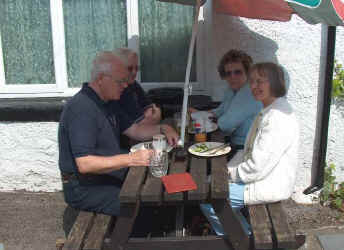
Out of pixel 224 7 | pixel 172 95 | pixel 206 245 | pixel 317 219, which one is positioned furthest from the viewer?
pixel 172 95

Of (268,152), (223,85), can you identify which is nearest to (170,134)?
(268,152)

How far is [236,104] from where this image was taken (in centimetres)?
351

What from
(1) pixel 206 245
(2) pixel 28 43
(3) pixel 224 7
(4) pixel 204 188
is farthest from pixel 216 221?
(2) pixel 28 43

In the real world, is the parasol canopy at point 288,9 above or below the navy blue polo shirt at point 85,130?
above

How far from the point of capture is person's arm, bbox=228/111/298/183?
2.61 meters

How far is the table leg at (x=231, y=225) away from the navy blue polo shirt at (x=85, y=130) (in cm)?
85

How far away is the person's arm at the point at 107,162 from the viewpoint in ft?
8.64

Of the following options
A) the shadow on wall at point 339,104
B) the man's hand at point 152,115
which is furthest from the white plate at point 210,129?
the shadow on wall at point 339,104

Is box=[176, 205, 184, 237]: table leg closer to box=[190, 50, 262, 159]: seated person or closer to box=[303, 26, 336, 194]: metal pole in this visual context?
box=[190, 50, 262, 159]: seated person

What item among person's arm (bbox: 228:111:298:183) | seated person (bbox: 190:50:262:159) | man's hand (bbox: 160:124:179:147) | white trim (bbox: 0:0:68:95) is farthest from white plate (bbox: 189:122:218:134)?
white trim (bbox: 0:0:68:95)

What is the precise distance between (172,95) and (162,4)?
35.8 inches

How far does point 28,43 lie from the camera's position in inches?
169

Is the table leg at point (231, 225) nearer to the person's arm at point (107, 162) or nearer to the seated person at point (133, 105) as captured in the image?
the person's arm at point (107, 162)

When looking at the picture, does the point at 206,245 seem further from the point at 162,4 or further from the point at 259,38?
the point at 162,4
